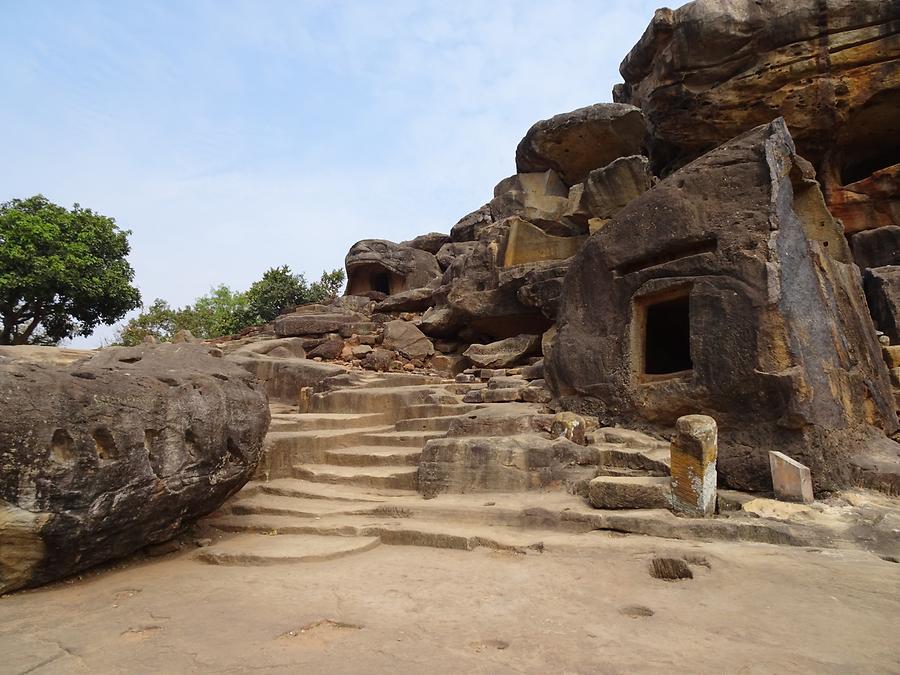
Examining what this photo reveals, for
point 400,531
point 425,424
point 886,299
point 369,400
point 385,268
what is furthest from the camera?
point 385,268

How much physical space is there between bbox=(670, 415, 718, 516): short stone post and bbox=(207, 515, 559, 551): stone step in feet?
3.62

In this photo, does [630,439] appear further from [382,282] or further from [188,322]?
[188,322]

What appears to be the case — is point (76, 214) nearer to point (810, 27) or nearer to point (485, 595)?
point (485, 595)

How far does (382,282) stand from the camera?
75.6 ft

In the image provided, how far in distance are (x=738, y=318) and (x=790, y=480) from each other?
1.58 m

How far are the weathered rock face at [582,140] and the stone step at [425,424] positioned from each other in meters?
12.1

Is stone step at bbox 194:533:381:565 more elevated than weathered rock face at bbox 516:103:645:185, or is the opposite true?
weathered rock face at bbox 516:103:645:185

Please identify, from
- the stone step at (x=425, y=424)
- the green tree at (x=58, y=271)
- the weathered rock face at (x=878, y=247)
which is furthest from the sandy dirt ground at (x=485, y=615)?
the green tree at (x=58, y=271)

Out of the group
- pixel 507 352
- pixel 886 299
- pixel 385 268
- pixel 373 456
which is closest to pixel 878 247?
pixel 886 299

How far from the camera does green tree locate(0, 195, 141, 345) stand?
16719 millimetres

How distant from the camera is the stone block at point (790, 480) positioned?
4.53 meters

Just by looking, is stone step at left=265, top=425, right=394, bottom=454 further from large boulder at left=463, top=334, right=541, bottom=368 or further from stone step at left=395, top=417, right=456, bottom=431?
large boulder at left=463, top=334, right=541, bottom=368

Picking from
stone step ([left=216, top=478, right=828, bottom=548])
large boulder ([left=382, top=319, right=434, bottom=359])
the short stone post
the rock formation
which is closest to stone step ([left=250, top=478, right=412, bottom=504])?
stone step ([left=216, top=478, right=828, bottom=548])

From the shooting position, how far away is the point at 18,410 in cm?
351
